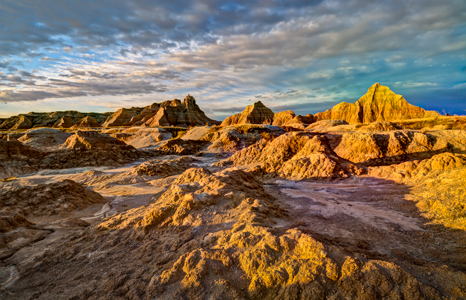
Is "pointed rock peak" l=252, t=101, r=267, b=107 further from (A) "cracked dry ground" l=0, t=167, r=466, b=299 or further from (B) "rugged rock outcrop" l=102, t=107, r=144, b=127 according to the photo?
(A) "cracked dry ground" l=0, t=167, r=466, b=299

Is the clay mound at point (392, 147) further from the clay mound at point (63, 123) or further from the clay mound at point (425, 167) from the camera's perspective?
the clay mound at point (63, 123)

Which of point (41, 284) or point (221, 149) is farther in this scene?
point (221, 149)

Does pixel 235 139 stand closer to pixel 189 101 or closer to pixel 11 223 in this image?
pixel 11 223

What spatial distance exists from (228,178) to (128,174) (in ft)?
31.7

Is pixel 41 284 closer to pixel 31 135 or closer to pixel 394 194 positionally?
pixel 394 194

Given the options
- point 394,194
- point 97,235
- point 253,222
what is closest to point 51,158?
point 97,235

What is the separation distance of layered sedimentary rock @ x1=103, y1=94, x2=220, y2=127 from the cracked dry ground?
5855 cm

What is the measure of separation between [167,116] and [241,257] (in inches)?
2585

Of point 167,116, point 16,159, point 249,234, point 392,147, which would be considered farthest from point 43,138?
point 392,147

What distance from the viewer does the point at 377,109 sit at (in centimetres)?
5681

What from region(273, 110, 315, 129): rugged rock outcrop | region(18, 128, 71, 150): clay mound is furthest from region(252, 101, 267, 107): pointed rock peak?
region(18, 128, 71, 150): clay mound

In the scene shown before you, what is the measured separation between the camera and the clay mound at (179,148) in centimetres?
2844

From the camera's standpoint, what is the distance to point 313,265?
3449 mm

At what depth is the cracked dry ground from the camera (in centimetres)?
324
